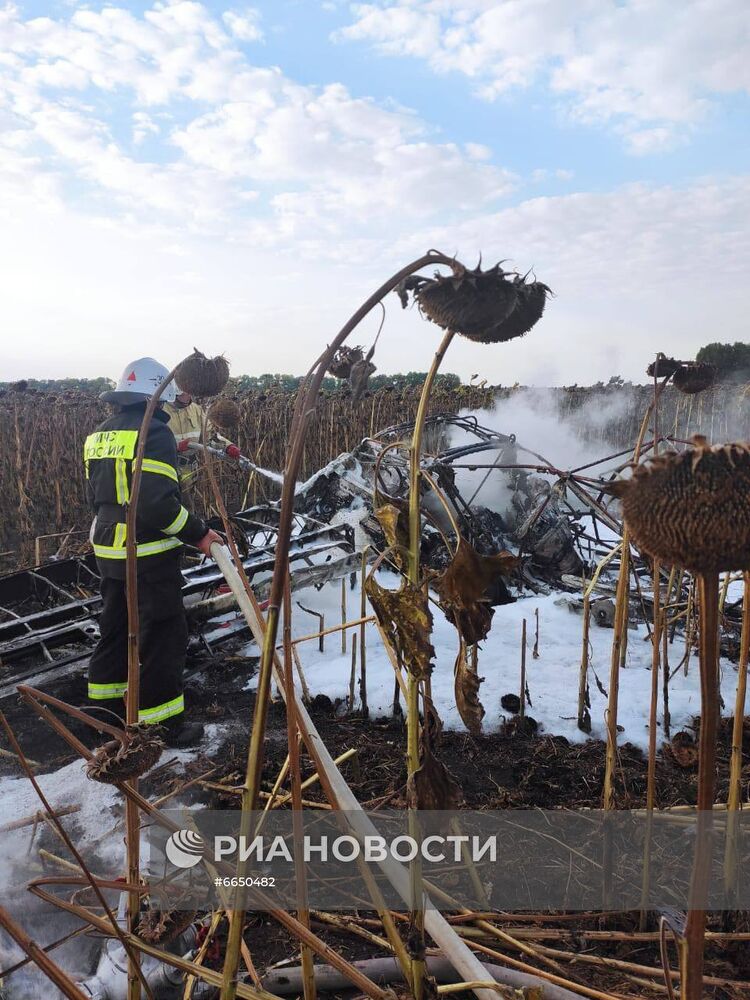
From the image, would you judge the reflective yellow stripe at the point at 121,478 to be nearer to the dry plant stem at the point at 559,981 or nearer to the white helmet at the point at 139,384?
the white helmet at the point at 139,384

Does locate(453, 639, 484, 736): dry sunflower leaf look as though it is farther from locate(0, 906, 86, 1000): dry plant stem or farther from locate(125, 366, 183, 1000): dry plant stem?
locate(0, 906, 86, 1000): dry plant stem

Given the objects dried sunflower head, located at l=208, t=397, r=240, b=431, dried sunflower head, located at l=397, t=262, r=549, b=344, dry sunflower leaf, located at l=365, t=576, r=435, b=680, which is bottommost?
dry sunflower leaf, located at l=365, t=576, r=435, b=680

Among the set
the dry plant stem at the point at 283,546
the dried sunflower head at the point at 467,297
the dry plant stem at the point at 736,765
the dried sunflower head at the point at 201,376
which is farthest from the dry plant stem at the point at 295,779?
the dry plant stem at the point at 736,765

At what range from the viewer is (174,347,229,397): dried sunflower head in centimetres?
183

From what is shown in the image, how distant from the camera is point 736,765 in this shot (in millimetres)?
1937

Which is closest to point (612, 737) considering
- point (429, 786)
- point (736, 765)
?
point (736, 765)

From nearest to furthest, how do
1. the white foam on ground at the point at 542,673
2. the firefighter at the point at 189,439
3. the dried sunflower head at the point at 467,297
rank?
the dried sunflower head at the point at 467,297, the white foam on ground at the point at 542,673, the firefighter at the point at 189,439

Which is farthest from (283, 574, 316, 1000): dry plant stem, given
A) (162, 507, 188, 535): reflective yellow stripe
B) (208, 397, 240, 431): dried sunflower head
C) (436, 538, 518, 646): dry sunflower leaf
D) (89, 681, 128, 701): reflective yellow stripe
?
(89, 681, 128, 701): reflective yellow stripe

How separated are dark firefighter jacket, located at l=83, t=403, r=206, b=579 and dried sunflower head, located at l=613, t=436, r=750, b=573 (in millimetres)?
3435

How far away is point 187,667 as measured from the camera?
489 cm

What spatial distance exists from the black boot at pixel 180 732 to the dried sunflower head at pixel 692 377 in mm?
3276

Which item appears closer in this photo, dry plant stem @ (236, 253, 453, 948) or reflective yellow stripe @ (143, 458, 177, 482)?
dry plant stem @ (236, 253, 453, 948)

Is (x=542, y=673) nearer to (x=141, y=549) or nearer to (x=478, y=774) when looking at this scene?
(x=478, y=774)

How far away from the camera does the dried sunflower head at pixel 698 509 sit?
0.75m
